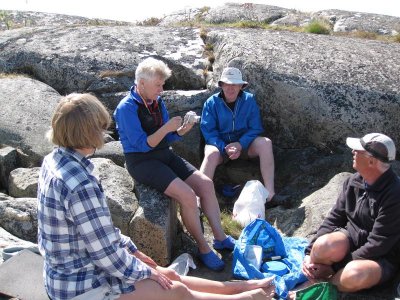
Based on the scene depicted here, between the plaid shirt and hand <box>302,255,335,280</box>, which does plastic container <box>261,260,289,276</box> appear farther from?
the plaid shirt

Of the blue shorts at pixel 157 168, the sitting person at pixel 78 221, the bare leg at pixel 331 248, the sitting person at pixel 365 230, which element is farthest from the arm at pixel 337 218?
the sitting person at pixel 78 221

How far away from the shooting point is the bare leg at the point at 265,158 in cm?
823

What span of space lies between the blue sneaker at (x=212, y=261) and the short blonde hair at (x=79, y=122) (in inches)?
115

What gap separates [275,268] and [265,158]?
Result: 2427 mm

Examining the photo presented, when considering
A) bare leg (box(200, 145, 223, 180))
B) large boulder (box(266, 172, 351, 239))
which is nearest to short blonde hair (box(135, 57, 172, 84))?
bare leg (box(200, 145, 223, 180))

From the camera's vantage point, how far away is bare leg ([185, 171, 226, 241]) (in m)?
6.85

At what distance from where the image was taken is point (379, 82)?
30.4 feet

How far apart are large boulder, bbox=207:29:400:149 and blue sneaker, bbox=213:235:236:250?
3217 mm

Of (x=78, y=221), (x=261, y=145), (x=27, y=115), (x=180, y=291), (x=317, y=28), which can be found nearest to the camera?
(x=78, y=221)

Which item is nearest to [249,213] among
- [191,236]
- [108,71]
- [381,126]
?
[191,236]

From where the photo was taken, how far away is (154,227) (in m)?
6.53

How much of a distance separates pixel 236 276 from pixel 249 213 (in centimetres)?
138

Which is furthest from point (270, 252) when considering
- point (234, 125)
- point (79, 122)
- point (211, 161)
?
point (79, 122)

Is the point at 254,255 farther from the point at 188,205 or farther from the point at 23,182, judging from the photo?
the point at 23,182
